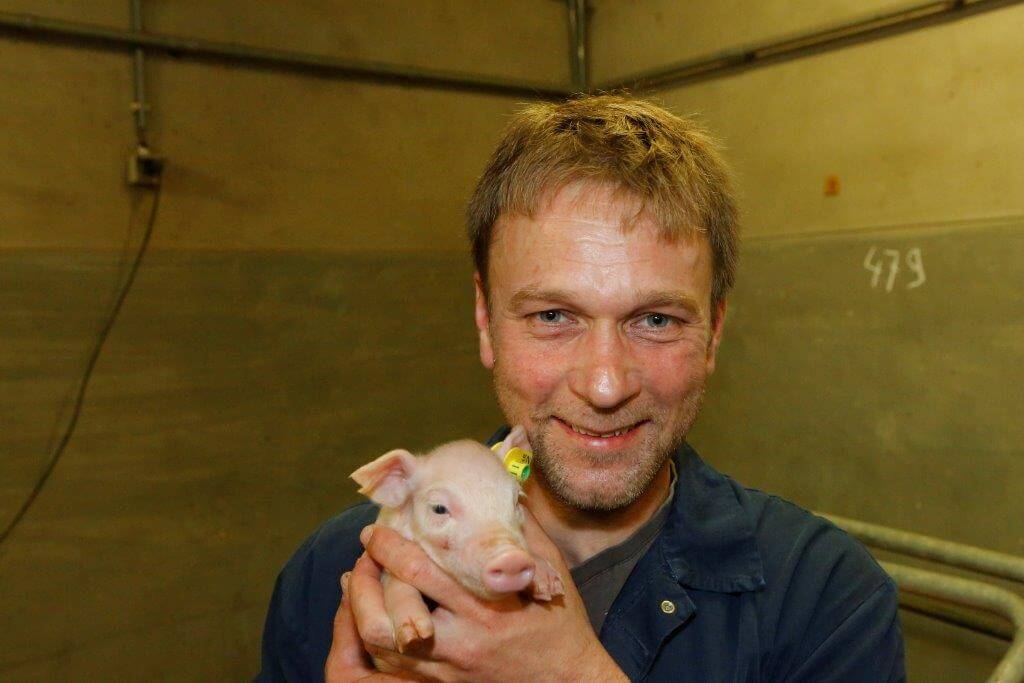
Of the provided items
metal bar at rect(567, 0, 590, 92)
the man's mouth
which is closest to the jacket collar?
the man's mouth

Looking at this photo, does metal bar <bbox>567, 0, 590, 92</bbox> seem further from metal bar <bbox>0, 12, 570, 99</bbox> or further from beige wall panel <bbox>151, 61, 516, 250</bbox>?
beige wall panel <bbox>151, 61, 516, 250</bbox>

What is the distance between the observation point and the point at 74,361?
345 cm

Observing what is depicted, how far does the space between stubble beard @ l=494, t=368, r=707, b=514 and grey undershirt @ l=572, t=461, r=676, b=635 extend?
115mm

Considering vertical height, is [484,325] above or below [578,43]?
below

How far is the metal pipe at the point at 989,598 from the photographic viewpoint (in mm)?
2119

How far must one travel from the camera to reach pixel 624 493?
1.46 m

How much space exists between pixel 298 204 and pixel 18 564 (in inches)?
80.1

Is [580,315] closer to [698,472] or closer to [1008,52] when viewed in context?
[698,472]

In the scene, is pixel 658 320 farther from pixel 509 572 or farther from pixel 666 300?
pixel 509 572

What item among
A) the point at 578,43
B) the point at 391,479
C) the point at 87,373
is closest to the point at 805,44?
the point at 578,43

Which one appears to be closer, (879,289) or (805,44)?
(879,289)

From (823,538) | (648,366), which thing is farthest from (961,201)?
(648,366)

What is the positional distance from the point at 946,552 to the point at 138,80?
374cm

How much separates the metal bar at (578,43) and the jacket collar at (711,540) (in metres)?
3.72
